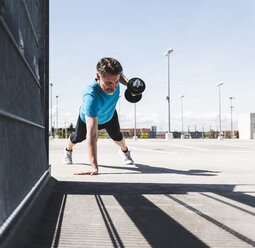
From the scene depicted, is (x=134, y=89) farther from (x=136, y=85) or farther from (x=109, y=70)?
(x=109, y=70)

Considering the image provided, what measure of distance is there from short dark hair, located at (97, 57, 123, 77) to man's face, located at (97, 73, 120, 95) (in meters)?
0.06

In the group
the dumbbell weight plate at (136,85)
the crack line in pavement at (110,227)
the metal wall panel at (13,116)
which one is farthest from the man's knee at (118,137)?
the metal wall panel at (13,116)

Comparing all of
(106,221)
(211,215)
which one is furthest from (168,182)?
(106,221)

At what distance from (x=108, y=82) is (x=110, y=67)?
0.91 feet

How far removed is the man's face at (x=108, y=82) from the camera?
3394mm

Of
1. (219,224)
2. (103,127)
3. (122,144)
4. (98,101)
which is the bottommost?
(219,224)

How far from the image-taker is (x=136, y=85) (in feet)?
12.3

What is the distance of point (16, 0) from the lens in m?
1.92

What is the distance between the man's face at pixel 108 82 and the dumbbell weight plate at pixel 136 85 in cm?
22

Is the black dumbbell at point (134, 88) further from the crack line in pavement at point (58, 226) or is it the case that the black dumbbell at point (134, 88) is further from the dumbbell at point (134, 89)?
the crack line in pavement at point (58, 226)

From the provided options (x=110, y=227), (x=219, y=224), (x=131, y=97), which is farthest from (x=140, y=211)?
(x=131, y=97)

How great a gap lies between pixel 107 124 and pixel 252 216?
3.13 m

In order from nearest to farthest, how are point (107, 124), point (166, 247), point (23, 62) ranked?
point (166, 247) < point (23, 62) < point (107, 124)

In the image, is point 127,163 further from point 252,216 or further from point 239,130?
point 239,130
